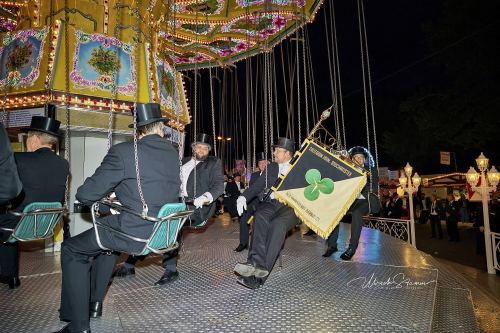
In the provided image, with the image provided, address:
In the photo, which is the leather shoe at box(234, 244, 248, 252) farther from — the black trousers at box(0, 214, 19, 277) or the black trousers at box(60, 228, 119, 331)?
the black trousers at box(60, 228, 119, 331)

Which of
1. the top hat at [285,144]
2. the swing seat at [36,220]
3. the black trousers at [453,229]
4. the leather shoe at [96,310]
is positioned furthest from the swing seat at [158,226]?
the black trousers at [453,229]

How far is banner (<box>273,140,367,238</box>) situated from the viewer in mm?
4039

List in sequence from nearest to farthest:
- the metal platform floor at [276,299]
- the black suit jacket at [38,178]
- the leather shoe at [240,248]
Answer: the metal platform floor at [276,299] < the black suit jacket at [38,178] < the leather shoe at [240,248]

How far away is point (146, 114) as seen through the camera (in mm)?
2834

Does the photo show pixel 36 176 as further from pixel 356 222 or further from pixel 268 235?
pixel 356 222

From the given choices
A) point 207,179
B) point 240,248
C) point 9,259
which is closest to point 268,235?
point 207,179

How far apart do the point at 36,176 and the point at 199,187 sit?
198 centimetres

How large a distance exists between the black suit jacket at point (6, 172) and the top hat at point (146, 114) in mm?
975

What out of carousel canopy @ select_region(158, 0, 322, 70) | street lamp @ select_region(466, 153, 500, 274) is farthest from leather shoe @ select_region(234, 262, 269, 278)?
street lamp @ select_region(466, 153, 500, 274)

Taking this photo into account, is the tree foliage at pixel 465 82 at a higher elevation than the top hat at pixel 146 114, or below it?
higher

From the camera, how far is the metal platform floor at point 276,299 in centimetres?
269

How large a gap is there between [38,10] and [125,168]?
605 cm

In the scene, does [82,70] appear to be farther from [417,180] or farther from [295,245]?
[417,180]

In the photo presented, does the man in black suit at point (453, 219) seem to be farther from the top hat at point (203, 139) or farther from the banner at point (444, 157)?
the top hat at point (203, 139)
